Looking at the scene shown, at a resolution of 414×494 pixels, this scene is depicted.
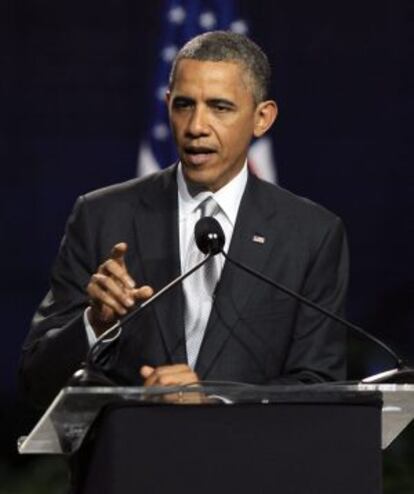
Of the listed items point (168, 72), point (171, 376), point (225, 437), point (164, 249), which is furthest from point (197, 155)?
point (168, 72)

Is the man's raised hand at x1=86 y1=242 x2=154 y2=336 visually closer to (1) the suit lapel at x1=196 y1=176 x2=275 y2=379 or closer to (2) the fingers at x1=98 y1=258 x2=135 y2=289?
(2) the fingers at x1=98 y1=258 x2=135 y2=289

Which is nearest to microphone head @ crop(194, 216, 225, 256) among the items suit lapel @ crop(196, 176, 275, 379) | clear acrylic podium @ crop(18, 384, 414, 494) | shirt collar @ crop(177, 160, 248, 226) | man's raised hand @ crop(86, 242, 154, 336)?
man's raised hand @ crop(86, 242, 154, 336)

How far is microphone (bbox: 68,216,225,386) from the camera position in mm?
3066

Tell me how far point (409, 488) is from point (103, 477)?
2197 mm

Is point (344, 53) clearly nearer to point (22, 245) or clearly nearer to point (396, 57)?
point (396, 57)

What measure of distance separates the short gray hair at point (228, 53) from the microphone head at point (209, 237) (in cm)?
56

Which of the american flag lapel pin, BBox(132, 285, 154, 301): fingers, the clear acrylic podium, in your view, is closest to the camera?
the clear acrylic podium

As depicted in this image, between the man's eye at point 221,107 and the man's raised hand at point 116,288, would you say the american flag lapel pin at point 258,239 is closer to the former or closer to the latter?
the man's eye at point 221,107

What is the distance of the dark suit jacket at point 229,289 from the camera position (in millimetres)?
3641

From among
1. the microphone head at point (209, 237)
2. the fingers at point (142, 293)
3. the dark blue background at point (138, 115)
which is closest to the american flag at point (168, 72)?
the dark blue background at point (138, 115)

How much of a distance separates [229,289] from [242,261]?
0.20ft

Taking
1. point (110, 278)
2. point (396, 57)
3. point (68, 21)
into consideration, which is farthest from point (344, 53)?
point (110, 278)

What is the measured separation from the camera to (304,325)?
3721mm

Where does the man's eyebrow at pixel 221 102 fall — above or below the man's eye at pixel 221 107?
above
